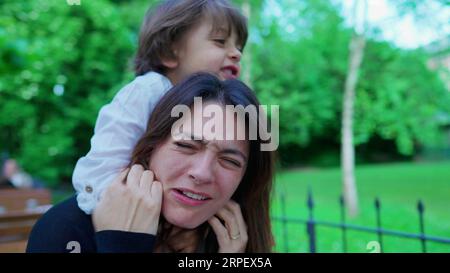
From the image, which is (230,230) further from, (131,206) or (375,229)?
(375,229)

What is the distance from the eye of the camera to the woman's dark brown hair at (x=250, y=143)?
2.62 feet

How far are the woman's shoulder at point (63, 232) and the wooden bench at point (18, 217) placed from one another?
2.85 feet

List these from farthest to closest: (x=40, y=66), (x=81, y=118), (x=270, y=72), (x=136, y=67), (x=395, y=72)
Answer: (x=270, y=72), (x=395, y=72), (x=81, y=118), (x=40, y=66), (x=136, y=67)

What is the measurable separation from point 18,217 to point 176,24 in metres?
1.53

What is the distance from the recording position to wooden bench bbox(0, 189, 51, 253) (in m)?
1.75

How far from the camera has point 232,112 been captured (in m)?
0.80

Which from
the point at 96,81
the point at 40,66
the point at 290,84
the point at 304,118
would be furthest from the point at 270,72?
the point at 40,66

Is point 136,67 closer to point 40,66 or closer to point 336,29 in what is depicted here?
point 40,66

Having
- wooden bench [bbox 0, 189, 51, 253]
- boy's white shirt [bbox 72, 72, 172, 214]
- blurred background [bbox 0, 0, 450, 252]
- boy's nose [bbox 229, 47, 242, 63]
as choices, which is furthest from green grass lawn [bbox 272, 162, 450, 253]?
boy's white shirt [bbox 72, 72, 172, 214]

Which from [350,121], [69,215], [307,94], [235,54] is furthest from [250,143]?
[307,94]

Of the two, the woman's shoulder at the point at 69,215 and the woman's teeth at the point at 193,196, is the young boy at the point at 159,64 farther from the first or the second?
the woman's teeth at the point at 193,196

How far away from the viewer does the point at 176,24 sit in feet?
3.24
